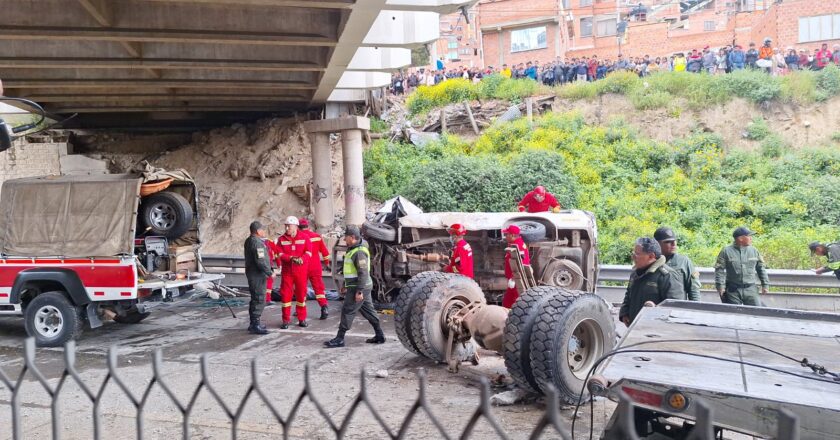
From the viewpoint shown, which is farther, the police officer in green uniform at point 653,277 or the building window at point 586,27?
the building window at point 586,27

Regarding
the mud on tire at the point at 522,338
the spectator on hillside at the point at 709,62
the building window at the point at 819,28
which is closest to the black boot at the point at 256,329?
the mud on tire at the point at 522,338

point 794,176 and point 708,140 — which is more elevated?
point 708,140

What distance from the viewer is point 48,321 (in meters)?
9.27

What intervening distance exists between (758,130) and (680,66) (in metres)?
5.75

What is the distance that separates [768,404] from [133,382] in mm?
6586

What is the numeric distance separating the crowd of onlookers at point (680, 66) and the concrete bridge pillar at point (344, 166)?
388 inches

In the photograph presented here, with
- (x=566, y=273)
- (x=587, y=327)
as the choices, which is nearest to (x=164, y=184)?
(x=566, y=273)

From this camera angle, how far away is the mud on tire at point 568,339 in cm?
589

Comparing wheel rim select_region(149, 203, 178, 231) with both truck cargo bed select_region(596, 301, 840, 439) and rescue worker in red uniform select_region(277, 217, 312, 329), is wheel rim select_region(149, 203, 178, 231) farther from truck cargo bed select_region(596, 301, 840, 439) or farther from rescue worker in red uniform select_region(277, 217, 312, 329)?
truck cargo bed select_region(596, 301, 840, 439)

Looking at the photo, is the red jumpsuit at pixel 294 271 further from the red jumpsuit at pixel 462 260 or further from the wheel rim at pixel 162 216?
the red jumpsuit at pixel 462 260

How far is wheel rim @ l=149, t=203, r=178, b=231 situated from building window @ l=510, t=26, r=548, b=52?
111 ft

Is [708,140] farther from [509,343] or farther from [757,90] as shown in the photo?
[509,343]

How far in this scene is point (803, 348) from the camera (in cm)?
→ 407

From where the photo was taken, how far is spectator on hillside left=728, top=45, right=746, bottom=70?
2375 cm
